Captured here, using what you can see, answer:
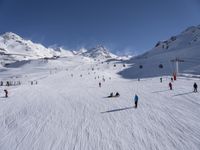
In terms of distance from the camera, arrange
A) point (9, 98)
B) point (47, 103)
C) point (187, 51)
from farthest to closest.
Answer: point (187, 51), point (9, 98), point (47, 103)

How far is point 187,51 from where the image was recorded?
4471 inches

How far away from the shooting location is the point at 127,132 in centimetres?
1909

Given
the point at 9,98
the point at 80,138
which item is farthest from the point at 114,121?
the point at 9,98

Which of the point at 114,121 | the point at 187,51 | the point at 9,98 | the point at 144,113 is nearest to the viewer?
the point at 114,121

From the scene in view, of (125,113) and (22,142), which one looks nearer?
(22,142)

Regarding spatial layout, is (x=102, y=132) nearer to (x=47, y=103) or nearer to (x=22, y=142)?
(x=22, y=142)

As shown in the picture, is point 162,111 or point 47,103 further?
point 47,103

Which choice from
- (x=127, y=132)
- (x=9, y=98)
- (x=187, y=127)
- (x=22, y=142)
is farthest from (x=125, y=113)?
(x=9, y=98)

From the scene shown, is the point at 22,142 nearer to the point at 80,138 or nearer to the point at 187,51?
the point at 80,138

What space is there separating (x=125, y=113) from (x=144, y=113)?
1.97 meters

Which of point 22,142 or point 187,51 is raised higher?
point 187,51

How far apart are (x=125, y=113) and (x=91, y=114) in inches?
144

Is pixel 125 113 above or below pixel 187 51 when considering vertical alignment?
below

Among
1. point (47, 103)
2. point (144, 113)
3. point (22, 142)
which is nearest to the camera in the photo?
point (22, 142)
